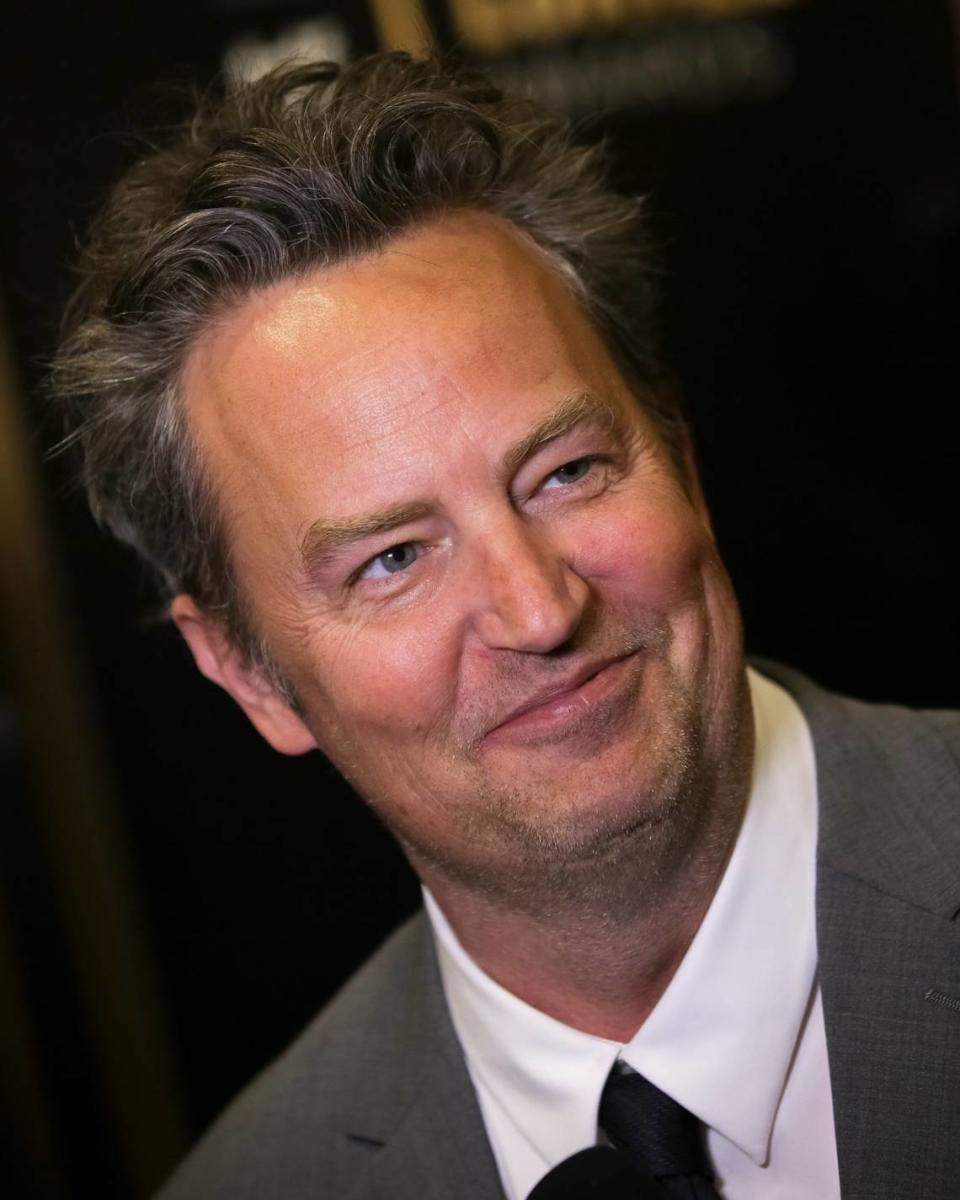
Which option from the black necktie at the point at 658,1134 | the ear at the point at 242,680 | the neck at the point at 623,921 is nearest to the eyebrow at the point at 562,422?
the neck at the point at 623,921

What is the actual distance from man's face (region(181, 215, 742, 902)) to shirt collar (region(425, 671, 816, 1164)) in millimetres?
139

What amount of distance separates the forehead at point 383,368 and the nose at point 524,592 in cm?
11

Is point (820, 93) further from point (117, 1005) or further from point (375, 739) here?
point (117, 1005)

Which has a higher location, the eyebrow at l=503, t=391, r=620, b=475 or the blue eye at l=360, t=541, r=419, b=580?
the eyebrow at l=503, t=391, r=620, b=475

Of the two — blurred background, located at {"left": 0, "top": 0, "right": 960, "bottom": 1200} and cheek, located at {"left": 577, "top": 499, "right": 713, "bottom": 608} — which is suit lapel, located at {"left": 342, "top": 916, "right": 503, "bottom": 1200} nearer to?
cheek, located at {"left": 577, "top": 499, "right": 713, "bottom": 608}

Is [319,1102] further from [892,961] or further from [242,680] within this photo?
[892,961]

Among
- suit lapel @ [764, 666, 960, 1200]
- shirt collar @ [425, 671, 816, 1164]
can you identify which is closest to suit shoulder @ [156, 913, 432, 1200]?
shirt collar @ [425, 671, 816, 1164]

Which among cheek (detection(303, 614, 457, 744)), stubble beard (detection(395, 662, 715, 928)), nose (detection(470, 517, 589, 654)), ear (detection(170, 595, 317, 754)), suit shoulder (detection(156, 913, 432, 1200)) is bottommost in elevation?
suit shoulder (detection(156, 913, 432, 1200))

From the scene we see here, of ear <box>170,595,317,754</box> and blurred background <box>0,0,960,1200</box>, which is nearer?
ear <box>170,595,317,754</box>

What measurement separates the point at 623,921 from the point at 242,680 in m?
0.62

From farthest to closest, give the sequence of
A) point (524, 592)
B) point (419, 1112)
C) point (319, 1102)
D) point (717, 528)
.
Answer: point (717, 528), point (319, 1102), point (419, 1112), point (524, 592)

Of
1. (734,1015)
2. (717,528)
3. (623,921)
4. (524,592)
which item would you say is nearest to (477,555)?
(524,592)

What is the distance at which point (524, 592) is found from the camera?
176 centimetres

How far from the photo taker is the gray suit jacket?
5.75 feet
